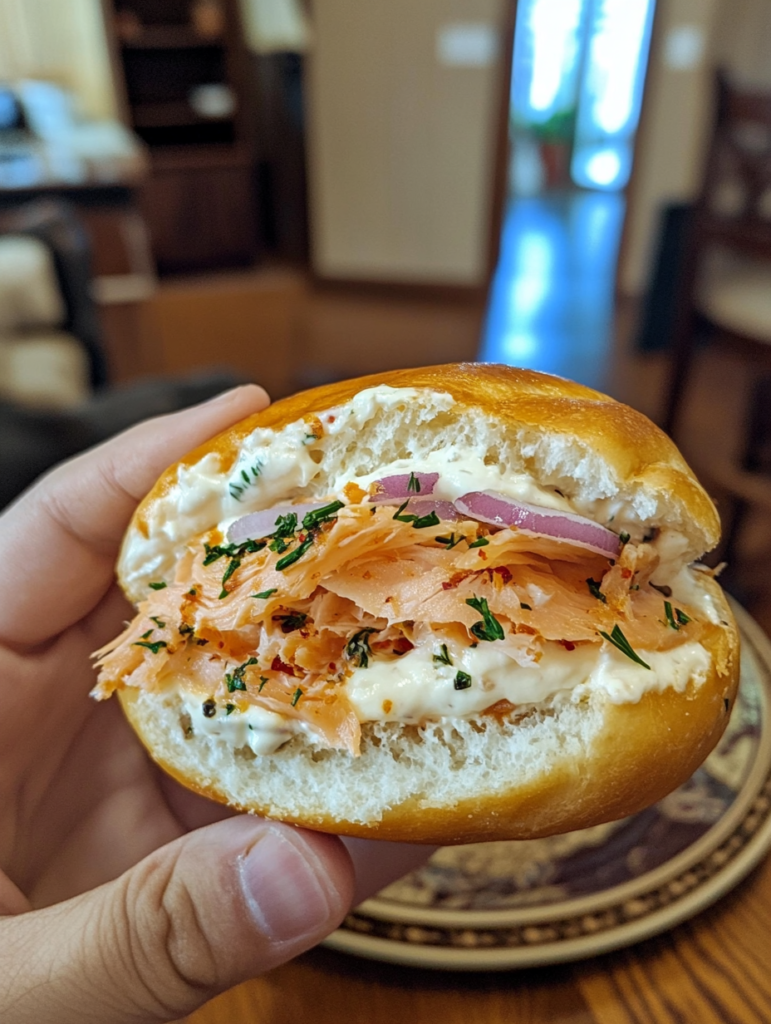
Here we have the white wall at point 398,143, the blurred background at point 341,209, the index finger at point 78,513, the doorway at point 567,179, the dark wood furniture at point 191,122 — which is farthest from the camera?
the dark wood furniture at point 191,122

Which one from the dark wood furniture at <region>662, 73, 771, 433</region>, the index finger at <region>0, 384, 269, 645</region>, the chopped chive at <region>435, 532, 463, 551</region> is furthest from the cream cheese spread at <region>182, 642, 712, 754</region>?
the dark wood furniture at <region>662, 73, 771, 433</region>

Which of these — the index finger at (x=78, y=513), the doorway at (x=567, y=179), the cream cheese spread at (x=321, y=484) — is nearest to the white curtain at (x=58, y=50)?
the doorway at (x=567, y=179)

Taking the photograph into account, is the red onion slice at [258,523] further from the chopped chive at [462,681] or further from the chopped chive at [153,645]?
the chopped chive at [462,681]

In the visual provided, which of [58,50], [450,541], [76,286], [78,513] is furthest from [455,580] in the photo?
[58,50]

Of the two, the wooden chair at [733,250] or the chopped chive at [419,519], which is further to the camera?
the wooden chair at [733,250]

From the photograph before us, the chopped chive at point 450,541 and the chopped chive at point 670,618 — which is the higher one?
the chopped chive at point 450,541

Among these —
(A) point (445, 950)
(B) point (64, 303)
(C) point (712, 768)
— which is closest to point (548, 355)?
(B) point (64, 303)

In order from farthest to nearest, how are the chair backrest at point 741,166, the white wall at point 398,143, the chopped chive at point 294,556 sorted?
the white wall at point 398,143 < the chair backrest at point 741,166 < the chopped chive at point 294,556
